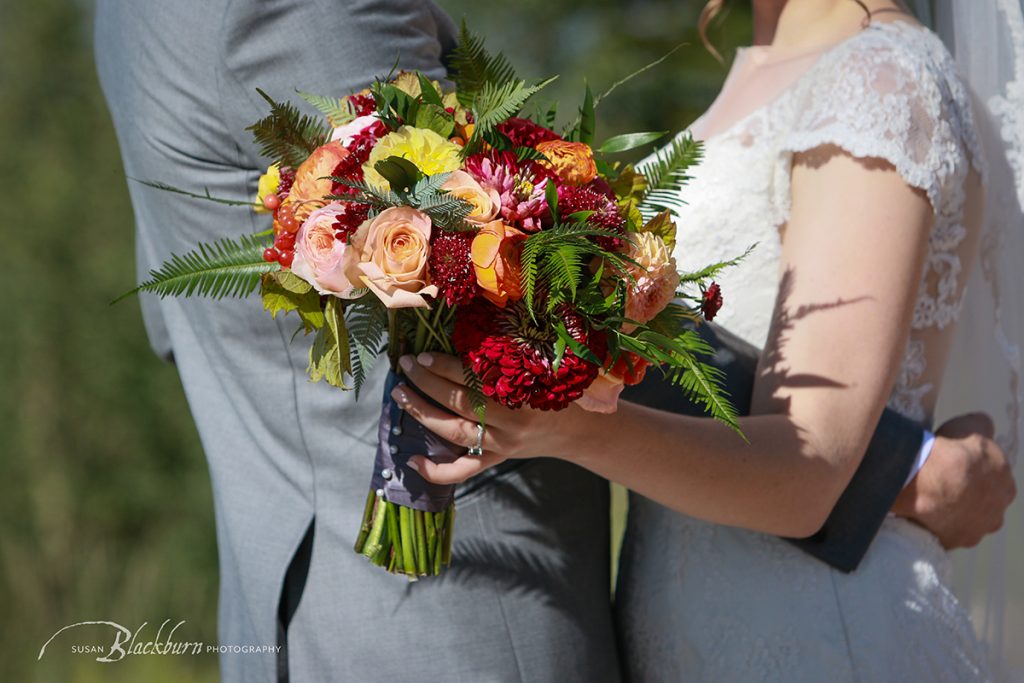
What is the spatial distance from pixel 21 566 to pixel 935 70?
5428mm

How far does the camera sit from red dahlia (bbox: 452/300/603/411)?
1354 mm

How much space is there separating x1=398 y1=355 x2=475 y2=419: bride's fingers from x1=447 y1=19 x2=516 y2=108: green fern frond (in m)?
0.43

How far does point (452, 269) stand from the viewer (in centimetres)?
135

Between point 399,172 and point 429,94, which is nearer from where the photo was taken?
point 399,172

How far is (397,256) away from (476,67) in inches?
14.6

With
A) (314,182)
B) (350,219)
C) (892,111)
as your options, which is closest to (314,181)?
(314,182)

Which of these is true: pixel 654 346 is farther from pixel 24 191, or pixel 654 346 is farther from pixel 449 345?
pixel 24 191

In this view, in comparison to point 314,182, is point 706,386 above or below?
below

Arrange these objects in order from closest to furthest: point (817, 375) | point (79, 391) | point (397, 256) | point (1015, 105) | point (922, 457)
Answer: point (397, 256)
point (817, 375)
point (922, 457)
point (1015, 105)
point (79, 391)

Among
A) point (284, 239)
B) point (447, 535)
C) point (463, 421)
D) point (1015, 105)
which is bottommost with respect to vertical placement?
point (447, 535)

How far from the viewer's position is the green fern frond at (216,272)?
4.79ft

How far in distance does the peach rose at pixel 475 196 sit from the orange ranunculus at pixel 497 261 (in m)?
0.01

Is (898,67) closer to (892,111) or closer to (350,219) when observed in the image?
(892,111)

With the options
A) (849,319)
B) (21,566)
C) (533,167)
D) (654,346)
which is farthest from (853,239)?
(21,566)
